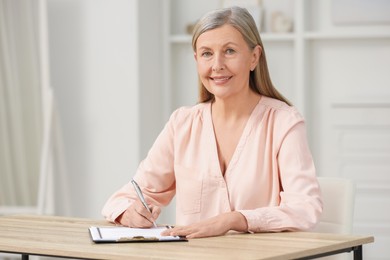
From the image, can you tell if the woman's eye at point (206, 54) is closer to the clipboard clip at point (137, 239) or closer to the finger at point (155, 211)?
the finger at point (155, 211)

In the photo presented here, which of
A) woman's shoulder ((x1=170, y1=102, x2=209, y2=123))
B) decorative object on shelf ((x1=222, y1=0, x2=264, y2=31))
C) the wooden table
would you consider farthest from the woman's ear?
decorative object on shelf ((x1=222, y1=0, x2=264, y2=31))

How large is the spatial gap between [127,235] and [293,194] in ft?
1.64

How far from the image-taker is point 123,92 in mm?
5043

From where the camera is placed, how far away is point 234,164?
2762 mm

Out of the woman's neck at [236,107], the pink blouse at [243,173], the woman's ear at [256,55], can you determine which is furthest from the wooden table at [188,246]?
the woman's ear at [256,55]

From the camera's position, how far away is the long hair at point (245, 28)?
108 inches

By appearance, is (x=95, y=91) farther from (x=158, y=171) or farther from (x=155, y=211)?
(x=155, y=211)

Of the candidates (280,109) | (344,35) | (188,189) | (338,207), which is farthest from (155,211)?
(344,35)

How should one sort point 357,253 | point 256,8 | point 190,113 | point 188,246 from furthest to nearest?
point 256,8 < point 190,113 < point 357,253 < point 188,246

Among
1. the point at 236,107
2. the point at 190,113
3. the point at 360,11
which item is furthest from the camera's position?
the point at 360,11

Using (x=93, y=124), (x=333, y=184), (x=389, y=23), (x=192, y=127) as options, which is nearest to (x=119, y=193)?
(x=192, y=127)

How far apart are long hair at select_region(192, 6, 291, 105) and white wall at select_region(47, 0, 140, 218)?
7.19ft

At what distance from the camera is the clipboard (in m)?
2.41

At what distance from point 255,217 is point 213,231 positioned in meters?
0.14
